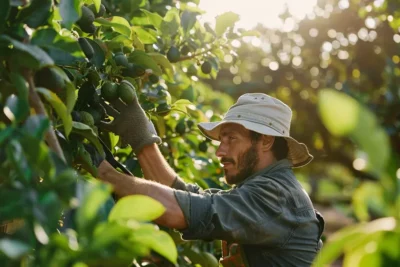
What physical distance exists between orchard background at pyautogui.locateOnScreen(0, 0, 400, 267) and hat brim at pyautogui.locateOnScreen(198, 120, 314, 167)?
147 millimetres

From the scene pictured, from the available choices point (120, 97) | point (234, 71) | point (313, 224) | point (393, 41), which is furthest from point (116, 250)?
point (234, 71)

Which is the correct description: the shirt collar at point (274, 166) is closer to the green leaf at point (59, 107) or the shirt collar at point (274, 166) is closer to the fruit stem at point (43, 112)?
the green leaf at point (59, 107)

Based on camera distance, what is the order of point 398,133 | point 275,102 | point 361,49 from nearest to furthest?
point 275,102 < point 398,133 < point 361,49

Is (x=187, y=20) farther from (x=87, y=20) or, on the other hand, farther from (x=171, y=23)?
(x=87, y=20)

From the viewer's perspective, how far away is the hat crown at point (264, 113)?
272cm

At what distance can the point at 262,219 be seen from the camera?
2318 mm

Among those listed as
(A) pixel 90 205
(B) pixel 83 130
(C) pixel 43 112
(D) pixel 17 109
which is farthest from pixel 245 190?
(A) pixel 90 205

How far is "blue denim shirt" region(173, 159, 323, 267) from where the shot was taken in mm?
2227

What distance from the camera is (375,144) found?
2.46ft

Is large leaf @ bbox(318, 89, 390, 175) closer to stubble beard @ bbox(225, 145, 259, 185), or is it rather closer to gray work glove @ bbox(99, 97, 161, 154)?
gray work glove @ bbox(99, 97, 161, 154)

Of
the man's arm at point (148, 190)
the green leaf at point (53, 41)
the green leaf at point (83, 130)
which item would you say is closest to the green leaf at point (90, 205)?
the green leaf at point (53, 41)

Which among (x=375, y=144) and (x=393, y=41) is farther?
(x=393, y=41)

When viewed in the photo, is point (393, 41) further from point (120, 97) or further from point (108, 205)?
point (108, 205)

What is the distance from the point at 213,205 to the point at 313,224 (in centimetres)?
48
